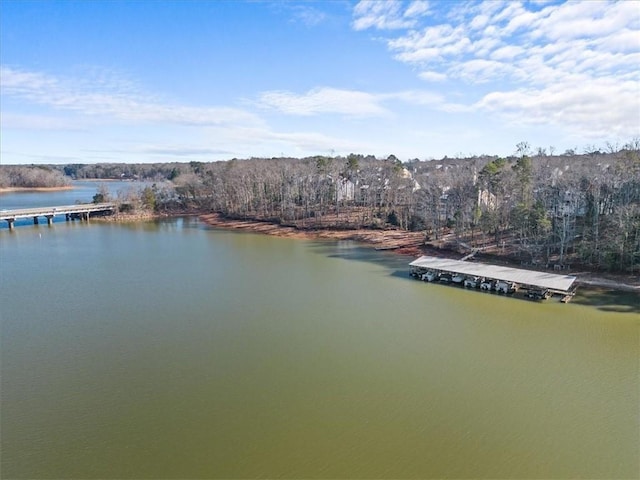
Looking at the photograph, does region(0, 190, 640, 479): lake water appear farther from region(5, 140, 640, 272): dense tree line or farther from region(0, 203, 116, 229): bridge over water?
region(0, 203, 116, 229): bridge over water

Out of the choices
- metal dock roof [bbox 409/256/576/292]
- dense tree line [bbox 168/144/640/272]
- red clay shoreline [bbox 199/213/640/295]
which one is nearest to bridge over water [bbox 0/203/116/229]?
red clay shoreline [bbox 199/213/640/295]

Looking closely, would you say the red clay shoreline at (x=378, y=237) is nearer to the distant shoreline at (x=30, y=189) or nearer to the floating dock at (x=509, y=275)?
the floating dock at (x=509, y=275)

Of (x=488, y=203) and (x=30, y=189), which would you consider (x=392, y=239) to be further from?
(x=30, y=189)

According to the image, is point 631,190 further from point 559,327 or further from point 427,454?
point 427,454

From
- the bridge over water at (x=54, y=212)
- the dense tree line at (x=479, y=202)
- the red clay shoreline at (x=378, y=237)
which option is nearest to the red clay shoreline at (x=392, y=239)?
the red clay shoreline at (x=378, y=237)

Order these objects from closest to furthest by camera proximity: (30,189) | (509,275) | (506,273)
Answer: (509,275) → (506,273) → (30,189)

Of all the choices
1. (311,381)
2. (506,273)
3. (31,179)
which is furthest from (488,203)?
(31,179)
